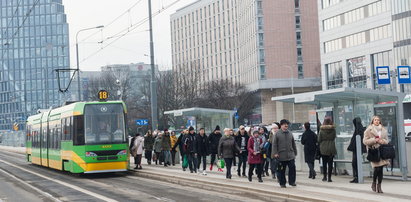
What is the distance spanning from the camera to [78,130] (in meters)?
24.8

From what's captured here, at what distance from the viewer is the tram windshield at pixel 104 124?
2481 cm

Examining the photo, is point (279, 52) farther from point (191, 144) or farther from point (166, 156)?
point (191, 144)

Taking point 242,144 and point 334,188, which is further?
point 242,144

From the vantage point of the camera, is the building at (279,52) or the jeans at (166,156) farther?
the building at (279,52)

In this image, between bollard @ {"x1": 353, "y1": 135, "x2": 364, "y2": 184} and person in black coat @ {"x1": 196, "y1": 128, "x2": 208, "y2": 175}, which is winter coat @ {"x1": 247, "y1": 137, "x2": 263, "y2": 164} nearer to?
bollard @ {"x1": 353, "y1": 135, "x2": 364, "y2": 184}

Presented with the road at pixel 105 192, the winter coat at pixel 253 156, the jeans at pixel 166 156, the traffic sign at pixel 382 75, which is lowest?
the road at pixel 105 192

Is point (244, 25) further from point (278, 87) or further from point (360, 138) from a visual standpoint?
point (360, 138)

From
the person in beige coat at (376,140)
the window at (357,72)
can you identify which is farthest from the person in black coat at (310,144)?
the window at (357,72)

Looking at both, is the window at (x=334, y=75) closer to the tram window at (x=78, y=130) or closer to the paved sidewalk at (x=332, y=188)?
the tram window at (x=78, y=130)

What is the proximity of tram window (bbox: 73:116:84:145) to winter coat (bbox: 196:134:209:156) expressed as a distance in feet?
16.0

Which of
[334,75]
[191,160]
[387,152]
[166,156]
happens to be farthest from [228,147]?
[334,75]

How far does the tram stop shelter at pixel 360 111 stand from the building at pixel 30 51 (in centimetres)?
14269

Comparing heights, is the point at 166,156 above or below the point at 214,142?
below

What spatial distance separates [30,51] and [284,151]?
151m
